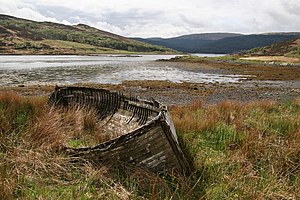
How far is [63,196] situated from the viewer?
12.8ft

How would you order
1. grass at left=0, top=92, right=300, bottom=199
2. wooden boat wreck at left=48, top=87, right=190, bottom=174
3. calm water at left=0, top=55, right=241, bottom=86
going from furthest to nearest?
calm water at left=0, top=55, right=241, bottom=86 < wooden boat wreck at left=48, top=87, right=190, bottom=174 < grass at left=0, top=92, right=300, bottom=199

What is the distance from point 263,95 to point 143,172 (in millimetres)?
18535

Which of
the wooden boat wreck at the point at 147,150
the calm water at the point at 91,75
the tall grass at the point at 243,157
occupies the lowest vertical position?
the calm water at the point at 91,75

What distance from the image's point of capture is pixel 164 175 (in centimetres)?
465

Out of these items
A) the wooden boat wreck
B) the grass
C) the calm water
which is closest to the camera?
the grass

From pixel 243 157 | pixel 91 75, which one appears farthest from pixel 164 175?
pixel 91 75

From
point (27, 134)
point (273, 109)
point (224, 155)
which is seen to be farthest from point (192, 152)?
point (273, 109)

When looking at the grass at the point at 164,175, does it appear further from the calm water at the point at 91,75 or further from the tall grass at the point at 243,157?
the calm water at the point at 91,75

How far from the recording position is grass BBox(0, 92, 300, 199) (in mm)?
3932

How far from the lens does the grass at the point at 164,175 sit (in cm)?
393

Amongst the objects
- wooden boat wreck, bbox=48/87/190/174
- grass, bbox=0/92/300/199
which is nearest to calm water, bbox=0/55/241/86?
grass, bbox=0/92/300/199

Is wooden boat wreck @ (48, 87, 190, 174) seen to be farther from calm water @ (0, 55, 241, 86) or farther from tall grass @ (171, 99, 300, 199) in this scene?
calm water @ (0, 55, 241, 86)

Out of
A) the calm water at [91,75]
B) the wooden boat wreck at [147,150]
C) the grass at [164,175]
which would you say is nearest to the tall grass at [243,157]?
the grass at [164,175]

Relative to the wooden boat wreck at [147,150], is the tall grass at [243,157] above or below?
below
